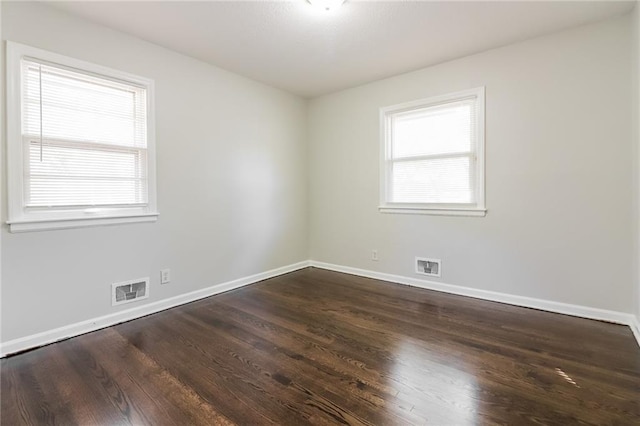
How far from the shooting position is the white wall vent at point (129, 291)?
8.84ft

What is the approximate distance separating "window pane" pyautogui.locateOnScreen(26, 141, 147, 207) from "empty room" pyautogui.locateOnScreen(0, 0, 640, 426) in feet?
0.06

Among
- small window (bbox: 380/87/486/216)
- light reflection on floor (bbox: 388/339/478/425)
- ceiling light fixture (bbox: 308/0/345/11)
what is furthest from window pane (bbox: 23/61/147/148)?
light reflection on floor (bbox: 388/339/478/425)

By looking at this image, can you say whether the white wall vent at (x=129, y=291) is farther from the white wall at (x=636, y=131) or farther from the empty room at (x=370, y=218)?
the white wall at (x=636, y=131)

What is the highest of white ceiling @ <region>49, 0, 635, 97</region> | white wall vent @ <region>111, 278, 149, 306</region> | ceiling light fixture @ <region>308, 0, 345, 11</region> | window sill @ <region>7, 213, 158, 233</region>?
white ceiling @ <region>49, 0, 635, 97</region>

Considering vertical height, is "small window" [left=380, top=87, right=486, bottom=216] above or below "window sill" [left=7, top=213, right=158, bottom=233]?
above

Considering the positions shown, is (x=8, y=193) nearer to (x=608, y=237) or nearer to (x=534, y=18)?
(x=534, y=18)

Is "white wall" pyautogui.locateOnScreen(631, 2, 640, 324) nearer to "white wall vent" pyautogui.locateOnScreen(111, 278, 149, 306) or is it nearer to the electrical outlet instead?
the electrical outlet

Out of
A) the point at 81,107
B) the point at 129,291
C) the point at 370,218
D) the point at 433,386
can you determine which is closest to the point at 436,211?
the point at 370,218

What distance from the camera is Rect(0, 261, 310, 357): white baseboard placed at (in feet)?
7.23

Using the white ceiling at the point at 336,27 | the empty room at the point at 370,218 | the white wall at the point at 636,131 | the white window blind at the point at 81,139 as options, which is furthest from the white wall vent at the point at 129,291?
the white wall at the point at 636,131

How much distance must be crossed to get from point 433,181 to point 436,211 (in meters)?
0.36

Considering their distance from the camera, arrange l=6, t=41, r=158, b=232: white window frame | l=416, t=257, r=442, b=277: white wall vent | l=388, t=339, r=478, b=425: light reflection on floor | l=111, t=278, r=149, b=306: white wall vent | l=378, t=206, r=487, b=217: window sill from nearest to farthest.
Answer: l=388, t=339, r=478, b=425: light reflection on floor < l=6, t=41, r=158, b=232: white window frame < l=111, t=278, r=149, b=306: white wall vent < l=378, t=206, r=487, b=217: window sill < l=416, t=257, r=442, b=277: white wall vent

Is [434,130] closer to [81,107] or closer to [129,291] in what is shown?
[81,107]

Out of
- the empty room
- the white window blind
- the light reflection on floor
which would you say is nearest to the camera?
the light reflection on floor
